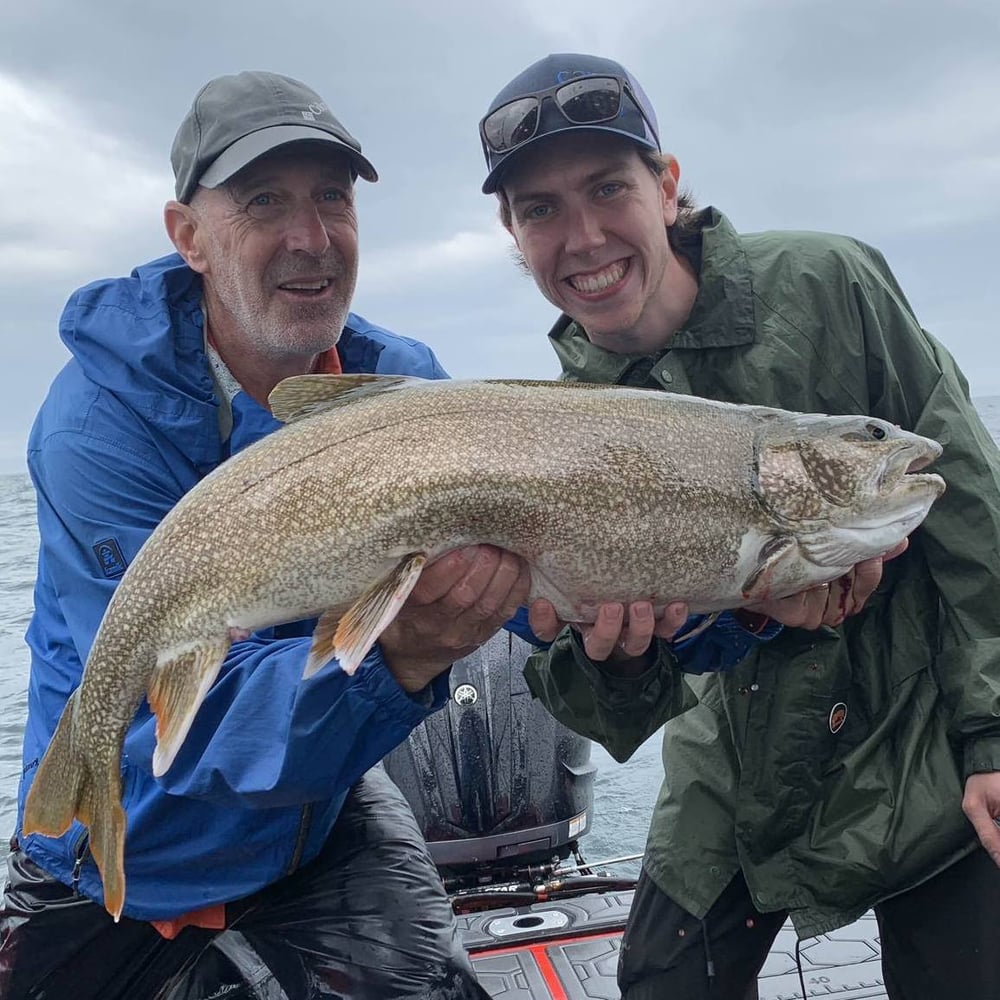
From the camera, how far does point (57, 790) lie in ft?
8.78

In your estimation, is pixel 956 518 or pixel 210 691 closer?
pixel 210 691

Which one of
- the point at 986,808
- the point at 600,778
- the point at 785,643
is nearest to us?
the point at 986,808

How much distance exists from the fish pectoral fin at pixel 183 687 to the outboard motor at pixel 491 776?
7.34 ft

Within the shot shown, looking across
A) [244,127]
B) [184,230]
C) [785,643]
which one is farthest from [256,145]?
[785,643]

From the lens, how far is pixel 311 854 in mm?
3434

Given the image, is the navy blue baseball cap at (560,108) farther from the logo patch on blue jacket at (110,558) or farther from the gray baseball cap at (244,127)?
the logo patch on blue jacket at (110,558)

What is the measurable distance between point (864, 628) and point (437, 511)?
1.50 metres

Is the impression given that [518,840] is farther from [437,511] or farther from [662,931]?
[437,511]

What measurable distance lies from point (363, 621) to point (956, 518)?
1753mm

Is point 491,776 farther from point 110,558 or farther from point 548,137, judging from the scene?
point 548,137

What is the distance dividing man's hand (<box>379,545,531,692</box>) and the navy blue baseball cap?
4.52ft

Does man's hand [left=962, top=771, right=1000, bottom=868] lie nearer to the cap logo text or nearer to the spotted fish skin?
the spotted fish skin

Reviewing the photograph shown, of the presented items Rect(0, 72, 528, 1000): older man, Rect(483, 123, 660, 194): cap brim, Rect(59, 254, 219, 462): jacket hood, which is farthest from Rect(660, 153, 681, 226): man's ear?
Rect(59, 254, 219, 462): jacket hood

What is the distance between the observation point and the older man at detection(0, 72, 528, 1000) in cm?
270
